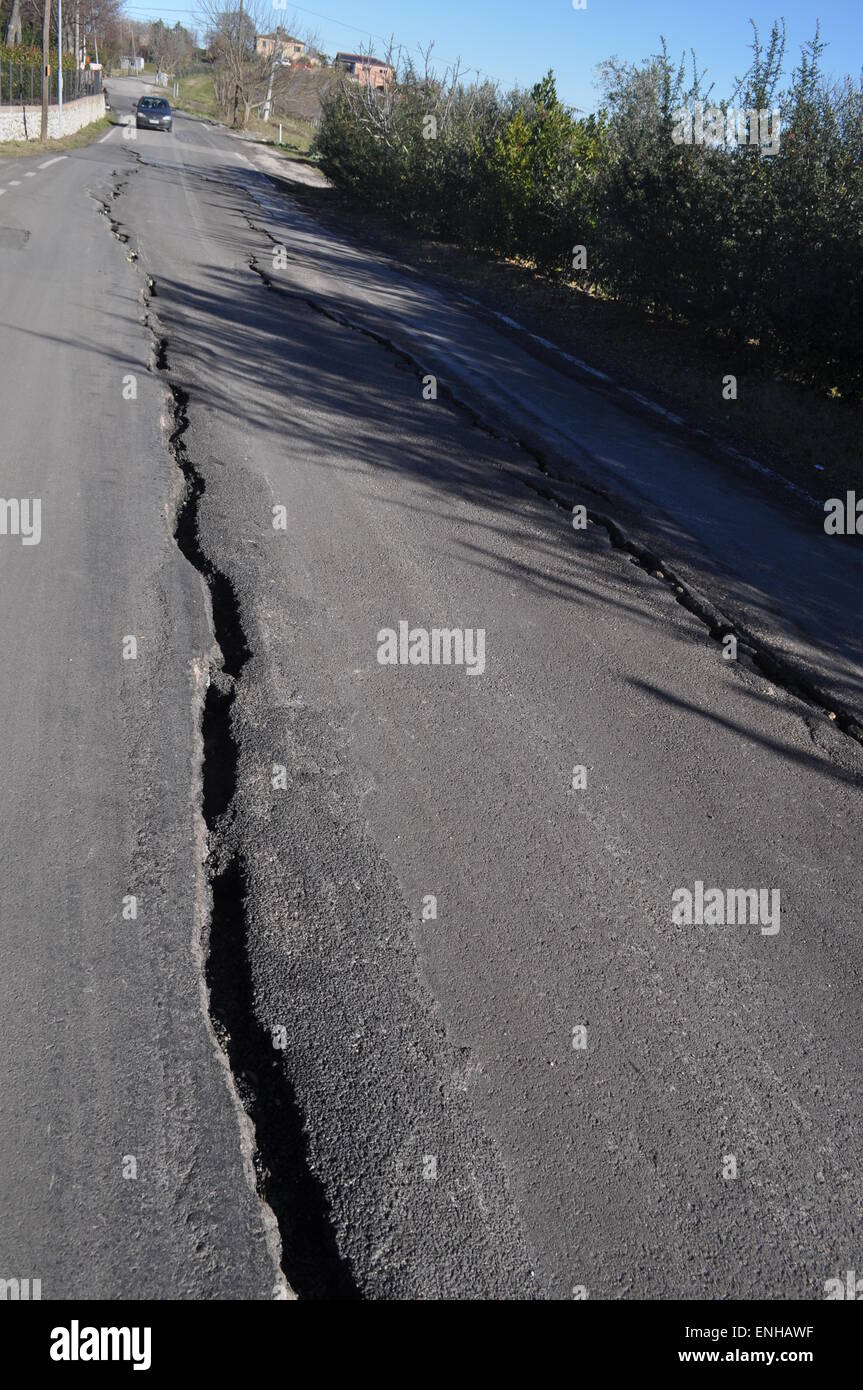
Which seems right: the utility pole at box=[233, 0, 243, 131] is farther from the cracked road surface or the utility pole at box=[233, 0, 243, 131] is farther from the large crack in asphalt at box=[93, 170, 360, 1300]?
the large crack in asphalt at box=[93, 170, 360, 1300]

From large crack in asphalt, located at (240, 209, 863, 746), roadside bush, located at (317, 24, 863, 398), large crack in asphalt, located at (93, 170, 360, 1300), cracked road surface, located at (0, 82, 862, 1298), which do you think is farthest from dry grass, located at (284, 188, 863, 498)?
large crack in asphalt, located at (93, 170, 360, 1300)

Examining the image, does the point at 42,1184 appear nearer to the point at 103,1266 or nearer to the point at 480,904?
the point at 103,1266

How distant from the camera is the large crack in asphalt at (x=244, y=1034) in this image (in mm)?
2441

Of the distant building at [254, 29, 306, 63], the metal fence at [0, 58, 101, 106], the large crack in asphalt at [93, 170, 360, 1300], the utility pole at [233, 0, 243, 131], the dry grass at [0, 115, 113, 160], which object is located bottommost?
the large crack in asphalt at [93, 170, 360, 1300]

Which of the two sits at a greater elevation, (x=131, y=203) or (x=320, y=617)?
(x=131, y=203)

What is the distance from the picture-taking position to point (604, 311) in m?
16.1

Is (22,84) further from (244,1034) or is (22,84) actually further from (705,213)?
(244,1034)

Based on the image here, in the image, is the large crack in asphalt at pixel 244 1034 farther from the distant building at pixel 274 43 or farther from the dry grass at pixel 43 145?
the distant building at pixel 274 43

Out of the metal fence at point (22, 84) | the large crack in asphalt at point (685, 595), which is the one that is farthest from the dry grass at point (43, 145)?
the large crack in asphalt at point (685, 595)

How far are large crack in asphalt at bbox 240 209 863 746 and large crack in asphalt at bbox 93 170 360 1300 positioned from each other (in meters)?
2.74

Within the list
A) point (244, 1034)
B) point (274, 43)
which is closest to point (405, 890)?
point (244, 1034)

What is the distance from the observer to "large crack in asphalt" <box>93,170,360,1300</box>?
244 centimetres

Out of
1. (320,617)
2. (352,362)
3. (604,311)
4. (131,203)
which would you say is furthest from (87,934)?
(131,203)
